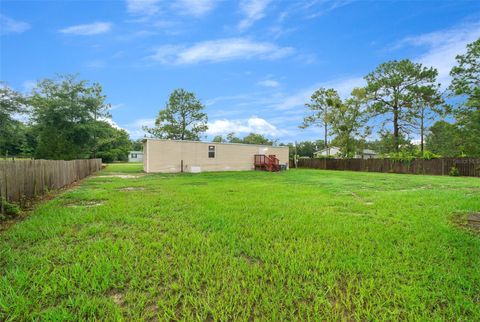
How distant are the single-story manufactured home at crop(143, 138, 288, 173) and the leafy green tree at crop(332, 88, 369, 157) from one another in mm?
8385

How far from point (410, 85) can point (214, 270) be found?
2688cm

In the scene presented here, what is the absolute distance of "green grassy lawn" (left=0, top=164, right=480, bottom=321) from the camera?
1.57 metres

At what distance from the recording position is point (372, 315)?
150 cm

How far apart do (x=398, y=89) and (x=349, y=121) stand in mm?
5221

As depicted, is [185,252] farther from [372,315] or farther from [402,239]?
[402,239]

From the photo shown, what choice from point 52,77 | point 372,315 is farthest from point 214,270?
point 52,77

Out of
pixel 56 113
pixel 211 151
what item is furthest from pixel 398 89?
pixel 56 113

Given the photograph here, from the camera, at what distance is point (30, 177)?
5.20 m

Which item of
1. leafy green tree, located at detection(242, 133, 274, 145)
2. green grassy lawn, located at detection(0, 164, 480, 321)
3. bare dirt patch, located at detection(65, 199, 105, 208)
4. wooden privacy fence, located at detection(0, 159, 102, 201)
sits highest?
leafy green tree, located at detection(242, 133, 274, 145)

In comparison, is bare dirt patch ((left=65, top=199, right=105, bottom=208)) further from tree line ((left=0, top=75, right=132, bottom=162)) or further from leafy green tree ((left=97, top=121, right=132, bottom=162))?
leafy green tree ((left=97, top=121, right=132, bottom=162))

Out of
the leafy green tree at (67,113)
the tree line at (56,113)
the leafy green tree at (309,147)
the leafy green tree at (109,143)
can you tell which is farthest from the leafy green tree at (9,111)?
the leafy green tree at (309,147)

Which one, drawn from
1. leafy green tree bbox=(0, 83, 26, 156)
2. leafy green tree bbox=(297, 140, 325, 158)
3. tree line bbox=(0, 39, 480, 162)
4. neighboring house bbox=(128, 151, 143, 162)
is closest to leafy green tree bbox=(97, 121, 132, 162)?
tree line bbox=(0, 39, 480, 162)

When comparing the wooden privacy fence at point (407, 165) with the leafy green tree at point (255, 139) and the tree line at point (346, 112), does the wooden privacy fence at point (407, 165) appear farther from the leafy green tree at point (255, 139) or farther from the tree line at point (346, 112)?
the leafy green tree at point (255, 139)

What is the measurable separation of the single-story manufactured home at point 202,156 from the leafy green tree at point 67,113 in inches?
250
